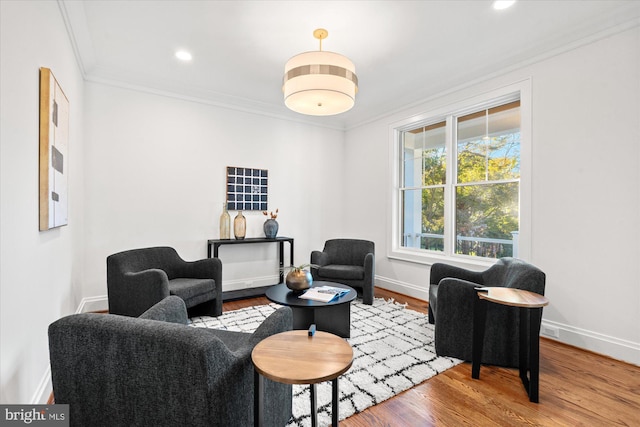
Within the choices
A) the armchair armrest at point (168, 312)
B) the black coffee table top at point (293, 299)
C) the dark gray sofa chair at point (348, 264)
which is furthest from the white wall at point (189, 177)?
the armchair armrest at point (168, 312)

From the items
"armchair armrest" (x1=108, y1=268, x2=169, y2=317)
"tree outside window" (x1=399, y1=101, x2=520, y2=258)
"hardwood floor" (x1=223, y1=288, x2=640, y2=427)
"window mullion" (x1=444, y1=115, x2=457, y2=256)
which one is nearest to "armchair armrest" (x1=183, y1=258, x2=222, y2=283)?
"armchair armrest" (x1=108, y1=268, x2=169, y2=317)

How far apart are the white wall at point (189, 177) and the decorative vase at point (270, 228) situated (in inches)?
7.0

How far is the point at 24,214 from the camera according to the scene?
1.59m

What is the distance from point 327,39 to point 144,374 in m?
2.92

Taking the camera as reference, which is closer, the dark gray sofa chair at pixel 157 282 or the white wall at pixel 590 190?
the white wall at pixel 590 190

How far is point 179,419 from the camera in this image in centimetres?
115

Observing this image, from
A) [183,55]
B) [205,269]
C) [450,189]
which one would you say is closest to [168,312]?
[205,269]

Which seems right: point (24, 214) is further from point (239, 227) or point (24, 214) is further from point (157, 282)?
point (239, 227)

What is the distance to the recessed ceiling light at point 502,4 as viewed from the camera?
7.87 feet

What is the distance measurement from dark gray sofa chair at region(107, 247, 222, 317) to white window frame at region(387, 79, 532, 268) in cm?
261

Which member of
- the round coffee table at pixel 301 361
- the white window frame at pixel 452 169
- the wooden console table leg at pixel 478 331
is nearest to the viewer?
the round coffee table at pixel 301 361

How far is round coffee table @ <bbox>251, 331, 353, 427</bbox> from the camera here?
1.08 m

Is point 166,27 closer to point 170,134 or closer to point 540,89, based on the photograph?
point 170,134

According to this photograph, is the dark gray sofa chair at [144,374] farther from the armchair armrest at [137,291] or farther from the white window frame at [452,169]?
the white window frame at [452,169]
